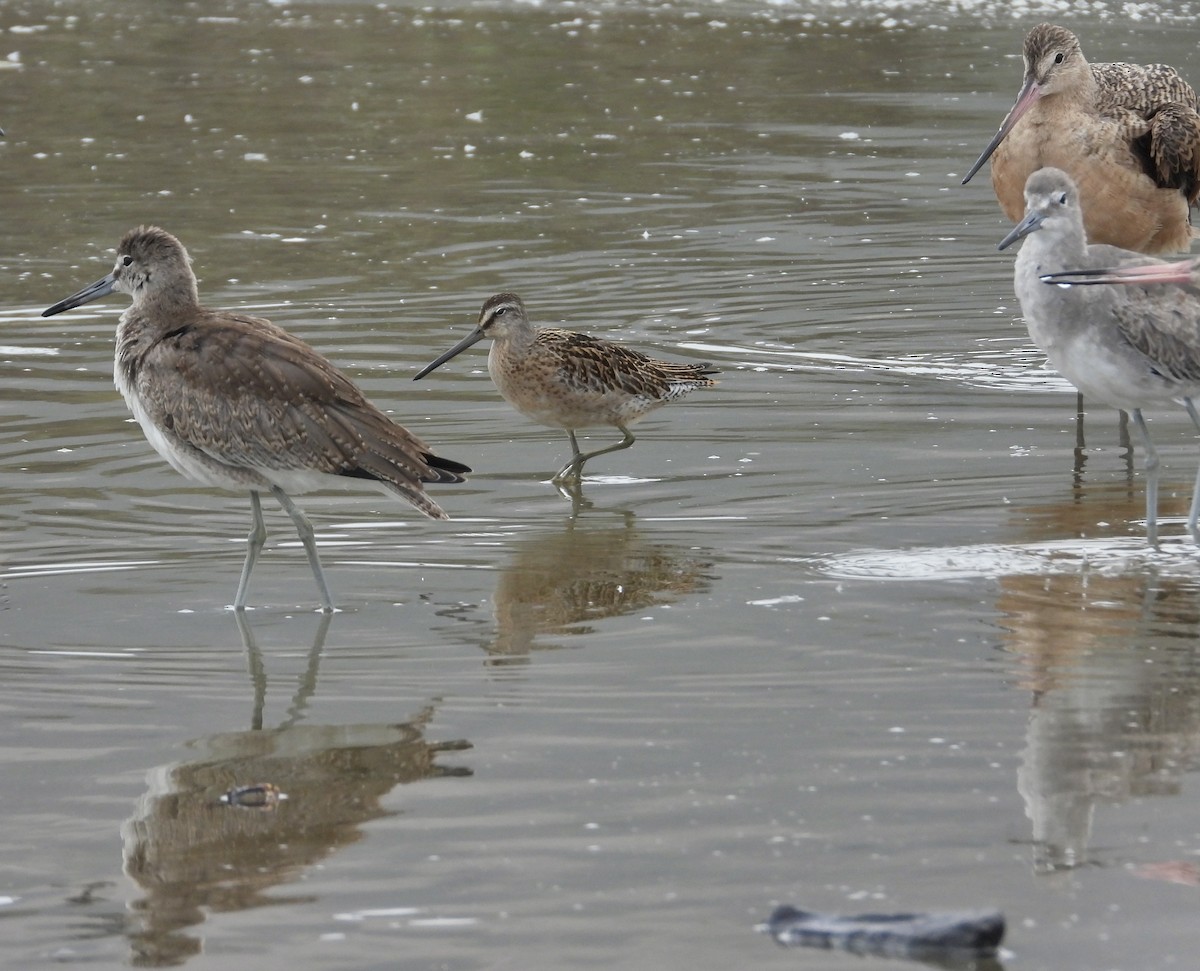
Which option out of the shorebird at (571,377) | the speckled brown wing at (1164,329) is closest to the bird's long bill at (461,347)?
the shorebird at (571,377)

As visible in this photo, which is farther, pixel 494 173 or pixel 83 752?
pixel 494 173

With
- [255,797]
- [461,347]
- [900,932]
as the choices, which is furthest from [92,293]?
[900,932]

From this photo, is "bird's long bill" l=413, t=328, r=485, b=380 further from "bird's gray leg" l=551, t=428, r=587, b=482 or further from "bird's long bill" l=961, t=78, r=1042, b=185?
"bird's long bill" l=961, t=78, r=1042, b=185

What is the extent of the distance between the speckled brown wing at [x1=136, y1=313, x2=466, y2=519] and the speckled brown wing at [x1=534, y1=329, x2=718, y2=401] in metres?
2.12

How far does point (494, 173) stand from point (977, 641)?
11042 mm

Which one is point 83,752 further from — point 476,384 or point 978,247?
point 978,247

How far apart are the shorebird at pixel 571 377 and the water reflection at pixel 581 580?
104 cm

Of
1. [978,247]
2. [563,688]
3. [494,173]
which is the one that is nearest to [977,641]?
[563,688]

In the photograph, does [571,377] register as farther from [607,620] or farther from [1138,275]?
[1138,275]

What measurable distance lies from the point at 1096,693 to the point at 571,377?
386 centimetres

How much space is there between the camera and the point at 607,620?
24.5ft

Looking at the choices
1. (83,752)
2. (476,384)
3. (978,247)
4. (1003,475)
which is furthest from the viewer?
(978,247)

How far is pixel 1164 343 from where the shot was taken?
8266 millimetres

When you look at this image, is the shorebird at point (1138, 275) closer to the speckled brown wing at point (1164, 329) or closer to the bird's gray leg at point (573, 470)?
the speckled brown wing at point (1164, 329)
